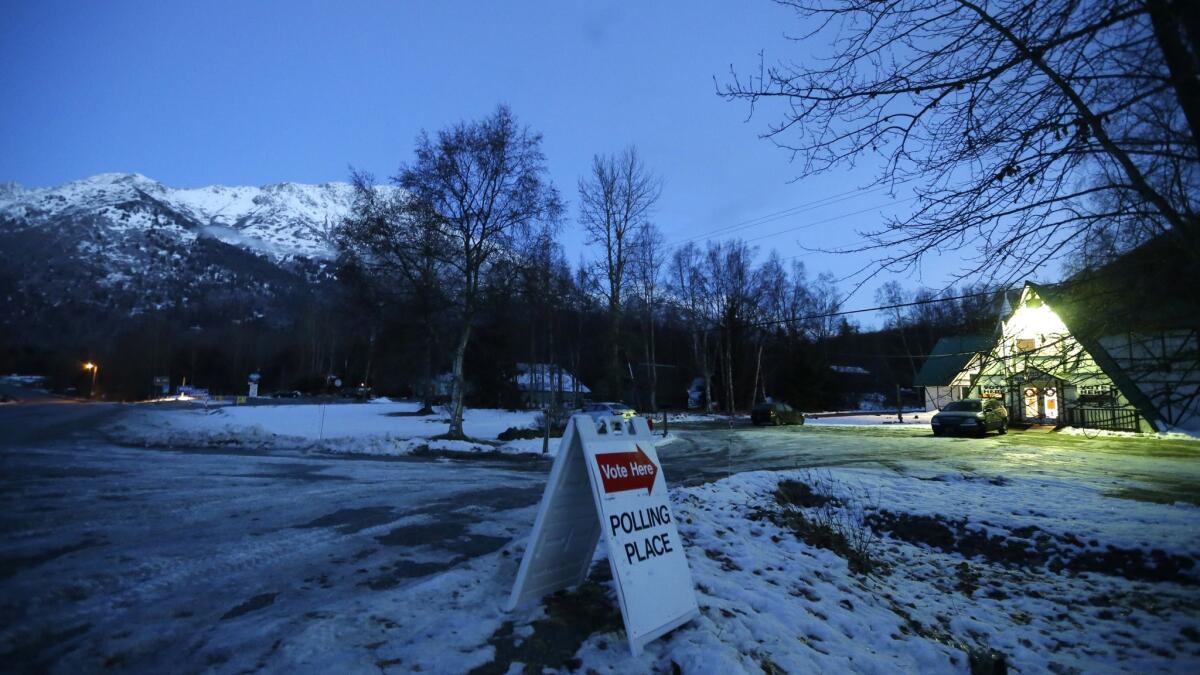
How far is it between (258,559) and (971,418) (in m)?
29.3

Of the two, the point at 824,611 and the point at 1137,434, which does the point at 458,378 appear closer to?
the point at 824,611

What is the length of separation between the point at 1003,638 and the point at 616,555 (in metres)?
3.56

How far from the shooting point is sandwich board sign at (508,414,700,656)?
347 cm

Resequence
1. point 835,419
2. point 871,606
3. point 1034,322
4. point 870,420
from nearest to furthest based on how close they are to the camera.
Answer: point 871,606 < point 1034,322 < point 870,420 < point 835,419

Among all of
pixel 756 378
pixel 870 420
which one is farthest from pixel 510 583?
pixel 756 378

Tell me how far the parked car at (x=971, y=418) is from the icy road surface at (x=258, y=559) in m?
14.2

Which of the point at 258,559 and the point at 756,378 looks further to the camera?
the point at 756,378

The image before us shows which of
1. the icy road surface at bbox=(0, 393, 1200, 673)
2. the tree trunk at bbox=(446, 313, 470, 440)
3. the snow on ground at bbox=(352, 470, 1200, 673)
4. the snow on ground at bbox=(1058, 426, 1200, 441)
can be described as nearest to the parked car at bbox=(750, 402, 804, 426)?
the snow on ground at bbox=(1058, 426, 1200, 441)

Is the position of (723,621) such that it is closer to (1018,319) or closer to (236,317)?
(1018,319)

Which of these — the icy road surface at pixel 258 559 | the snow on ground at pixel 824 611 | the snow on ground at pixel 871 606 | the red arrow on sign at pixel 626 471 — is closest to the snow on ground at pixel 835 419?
the icy road surface at pixel 258 559

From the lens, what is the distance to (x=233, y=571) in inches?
190

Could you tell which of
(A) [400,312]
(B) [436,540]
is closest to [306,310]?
(A) [400,312]

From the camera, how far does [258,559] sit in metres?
5.20

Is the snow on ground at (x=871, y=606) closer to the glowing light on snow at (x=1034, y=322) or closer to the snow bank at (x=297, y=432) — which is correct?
the glowing light on snow at (x=1034, y=322)
